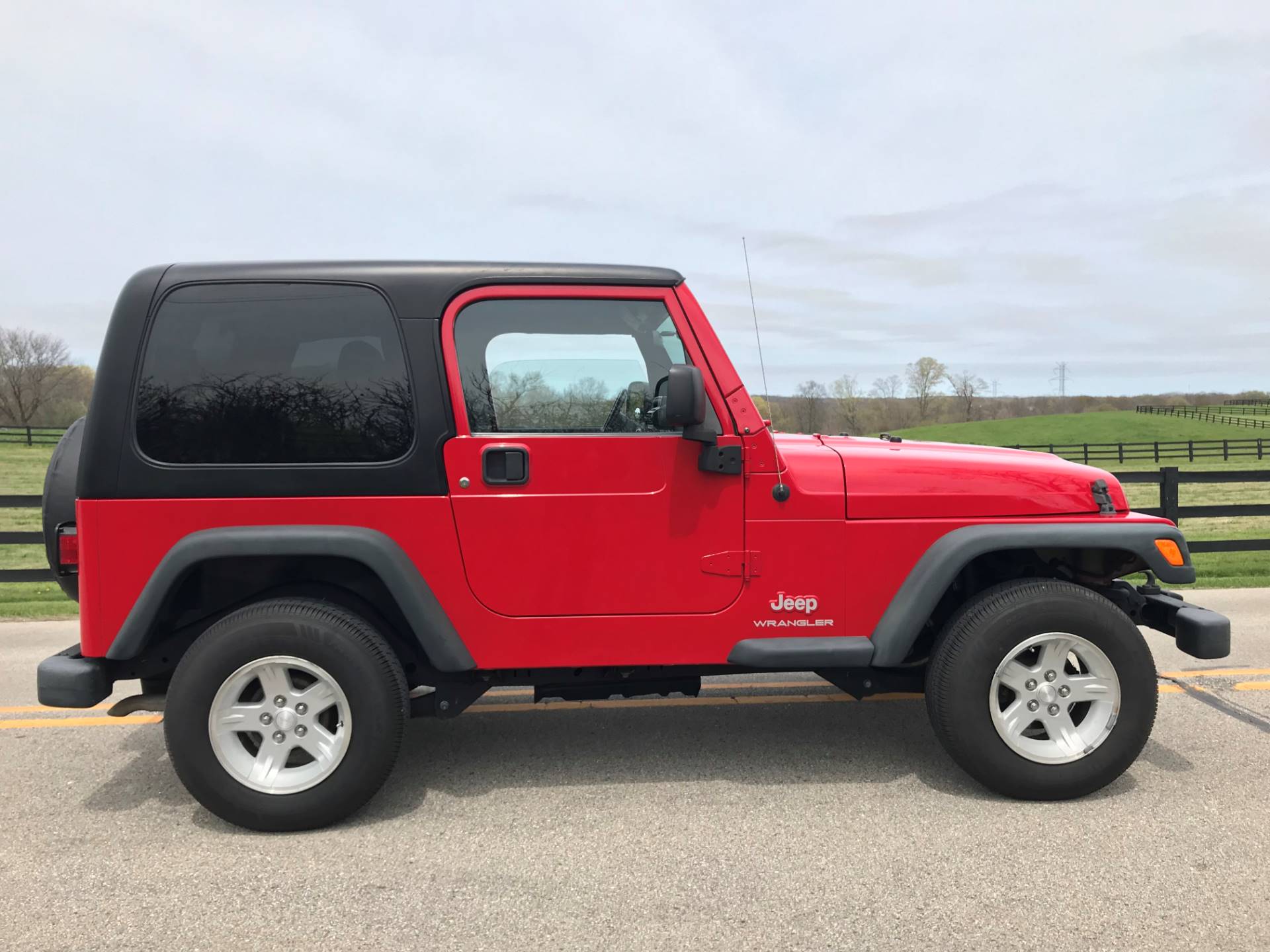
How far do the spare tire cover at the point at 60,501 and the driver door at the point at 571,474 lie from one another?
1.61 meters

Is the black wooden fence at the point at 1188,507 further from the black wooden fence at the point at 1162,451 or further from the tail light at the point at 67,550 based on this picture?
the black wooden fence at the point at 1162,451

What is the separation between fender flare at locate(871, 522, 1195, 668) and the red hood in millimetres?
97

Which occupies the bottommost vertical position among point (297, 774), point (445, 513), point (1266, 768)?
point (1266, 768)

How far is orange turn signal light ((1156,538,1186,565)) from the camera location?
3.68m

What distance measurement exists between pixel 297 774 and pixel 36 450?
37875 mm

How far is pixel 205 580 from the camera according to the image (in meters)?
3.58

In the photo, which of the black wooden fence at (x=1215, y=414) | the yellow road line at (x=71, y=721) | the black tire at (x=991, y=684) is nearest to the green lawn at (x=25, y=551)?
the yellow road line at (x=71, y=721)

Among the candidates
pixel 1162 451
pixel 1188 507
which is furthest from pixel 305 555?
pixel 1162 451

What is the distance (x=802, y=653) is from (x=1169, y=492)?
7864 mm

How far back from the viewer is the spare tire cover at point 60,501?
11.8 feet

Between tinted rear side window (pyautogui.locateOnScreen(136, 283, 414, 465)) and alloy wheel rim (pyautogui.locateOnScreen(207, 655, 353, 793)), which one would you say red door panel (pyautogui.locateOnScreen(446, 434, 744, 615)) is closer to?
tinted rear side window (pyautogui.locateOnScreen(136, 283, 414, 465))

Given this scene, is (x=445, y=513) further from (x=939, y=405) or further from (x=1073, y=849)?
(x=939, y=405)

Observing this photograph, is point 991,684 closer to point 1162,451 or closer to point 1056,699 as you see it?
point 1056,699

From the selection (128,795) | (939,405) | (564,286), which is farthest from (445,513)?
(939,405)
